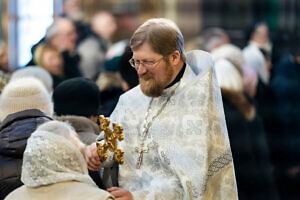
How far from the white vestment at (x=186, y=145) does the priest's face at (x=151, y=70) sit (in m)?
0.08

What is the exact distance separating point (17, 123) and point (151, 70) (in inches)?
36.1

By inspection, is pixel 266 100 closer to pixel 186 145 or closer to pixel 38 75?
pixel 38 75

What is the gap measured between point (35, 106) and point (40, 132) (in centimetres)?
133

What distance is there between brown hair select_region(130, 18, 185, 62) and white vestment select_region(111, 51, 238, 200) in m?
0.18

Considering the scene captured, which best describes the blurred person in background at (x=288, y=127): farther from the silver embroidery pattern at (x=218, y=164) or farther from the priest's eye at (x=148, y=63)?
the priest's eye at (x=148, y=63)

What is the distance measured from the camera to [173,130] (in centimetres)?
574

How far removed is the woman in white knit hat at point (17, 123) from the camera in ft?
19.6

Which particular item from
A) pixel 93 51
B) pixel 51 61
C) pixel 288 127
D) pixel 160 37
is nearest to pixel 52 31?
pixel 93 51

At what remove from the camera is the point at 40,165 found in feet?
17.3

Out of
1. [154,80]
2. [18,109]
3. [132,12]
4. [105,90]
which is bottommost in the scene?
[132,12]

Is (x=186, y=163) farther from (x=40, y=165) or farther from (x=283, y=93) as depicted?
(x=283, y=93)

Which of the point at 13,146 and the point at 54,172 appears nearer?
the point at 54,172

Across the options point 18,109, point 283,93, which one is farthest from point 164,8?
point 18,109

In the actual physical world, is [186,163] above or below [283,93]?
above
